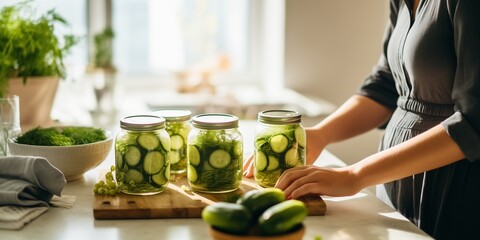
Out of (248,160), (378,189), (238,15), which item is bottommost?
(378,189)

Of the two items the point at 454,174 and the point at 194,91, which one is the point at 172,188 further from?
the point at 194,91

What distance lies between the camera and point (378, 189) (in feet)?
6.36

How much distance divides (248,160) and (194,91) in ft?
5.81

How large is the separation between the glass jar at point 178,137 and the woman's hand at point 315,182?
0.29m

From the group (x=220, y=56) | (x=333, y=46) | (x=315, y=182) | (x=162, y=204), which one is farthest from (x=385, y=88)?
(x=220, y=56)

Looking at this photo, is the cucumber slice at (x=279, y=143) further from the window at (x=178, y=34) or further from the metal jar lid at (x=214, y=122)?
the window at (x=178, y=34)

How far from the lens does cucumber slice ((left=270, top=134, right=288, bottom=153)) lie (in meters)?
1.51

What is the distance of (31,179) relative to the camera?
4.77 ft

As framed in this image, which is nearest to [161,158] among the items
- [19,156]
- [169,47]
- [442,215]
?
[19,156]

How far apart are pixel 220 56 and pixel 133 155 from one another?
7.01 feet

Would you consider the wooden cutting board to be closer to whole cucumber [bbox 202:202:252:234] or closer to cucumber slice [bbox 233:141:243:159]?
cucumber slice [bbox 233:141:243:159]

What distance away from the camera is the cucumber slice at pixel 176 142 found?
163 centimetres

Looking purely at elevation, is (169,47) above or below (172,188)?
above

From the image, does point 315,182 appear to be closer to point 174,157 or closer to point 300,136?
point 300,136
